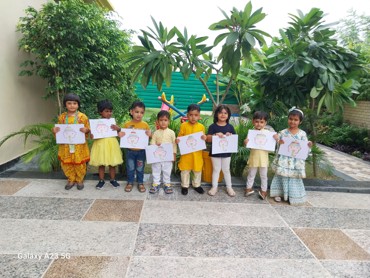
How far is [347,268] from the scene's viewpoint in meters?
2.37

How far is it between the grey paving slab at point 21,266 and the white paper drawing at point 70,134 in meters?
1.75

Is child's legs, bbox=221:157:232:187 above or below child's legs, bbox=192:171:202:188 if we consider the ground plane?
above

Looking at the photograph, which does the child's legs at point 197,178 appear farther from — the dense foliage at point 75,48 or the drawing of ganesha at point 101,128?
the dense foliage at point 75,48

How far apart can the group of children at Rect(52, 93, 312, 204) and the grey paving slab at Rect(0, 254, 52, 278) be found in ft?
5.52

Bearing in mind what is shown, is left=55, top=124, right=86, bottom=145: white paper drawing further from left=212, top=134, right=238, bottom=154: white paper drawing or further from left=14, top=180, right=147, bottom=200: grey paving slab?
left=212, top=134, right=238, bottom=154: white paper drawing

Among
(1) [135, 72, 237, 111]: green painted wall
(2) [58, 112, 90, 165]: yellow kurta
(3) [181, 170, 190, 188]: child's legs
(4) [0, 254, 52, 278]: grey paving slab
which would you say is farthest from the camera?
(1) [135, 72, 237, 111]: green painted wall

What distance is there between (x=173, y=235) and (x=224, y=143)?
4.85 ft

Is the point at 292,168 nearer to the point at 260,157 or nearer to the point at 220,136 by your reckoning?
the point at 260,157

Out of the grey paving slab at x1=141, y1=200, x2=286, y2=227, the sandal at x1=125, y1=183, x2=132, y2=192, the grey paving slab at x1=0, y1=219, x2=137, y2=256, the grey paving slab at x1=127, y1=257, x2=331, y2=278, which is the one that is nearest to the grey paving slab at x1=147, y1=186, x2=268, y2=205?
the grey paving slab at x1=141, y1=200, x2=286, y2=227

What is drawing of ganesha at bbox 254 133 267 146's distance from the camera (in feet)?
12.3

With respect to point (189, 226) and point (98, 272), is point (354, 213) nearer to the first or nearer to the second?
point (189, 226)

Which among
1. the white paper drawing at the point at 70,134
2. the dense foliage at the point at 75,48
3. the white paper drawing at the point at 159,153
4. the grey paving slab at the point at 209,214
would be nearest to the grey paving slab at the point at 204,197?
the grey paving slab at the point at 209,214

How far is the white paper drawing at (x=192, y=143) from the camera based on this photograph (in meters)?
3.80

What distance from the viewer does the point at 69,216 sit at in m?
3.10
